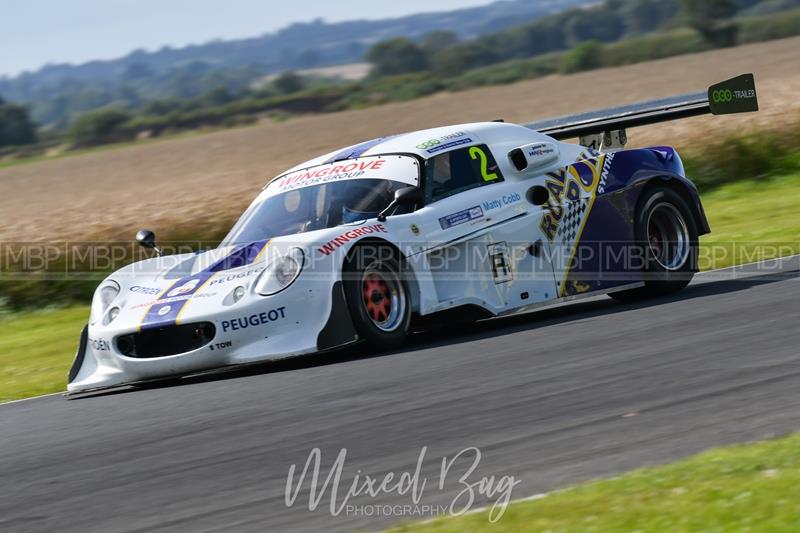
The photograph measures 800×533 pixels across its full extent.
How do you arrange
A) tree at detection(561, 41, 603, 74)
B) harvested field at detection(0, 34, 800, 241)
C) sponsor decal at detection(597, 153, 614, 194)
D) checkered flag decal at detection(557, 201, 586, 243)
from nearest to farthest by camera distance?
checkered flag decal at detection(557, 201, 586, 243)
sponsor decal at detection(597, 153, 614, 194)
harvested field at detection(0, 34, 800, 241)
tree at detection(561, 41, 603, 74)

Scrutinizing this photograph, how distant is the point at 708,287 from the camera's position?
35.1 feet

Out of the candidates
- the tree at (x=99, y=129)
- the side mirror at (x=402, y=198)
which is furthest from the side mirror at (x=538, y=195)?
the tree at (x=99, y=129)

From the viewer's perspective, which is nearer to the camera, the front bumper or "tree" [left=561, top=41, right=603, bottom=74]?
the front bumper

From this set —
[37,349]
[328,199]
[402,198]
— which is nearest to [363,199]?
[328,199]

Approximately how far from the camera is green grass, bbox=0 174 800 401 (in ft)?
35.1

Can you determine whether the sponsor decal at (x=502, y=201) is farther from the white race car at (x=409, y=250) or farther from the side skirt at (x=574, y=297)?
the side skirt at (x=574, y=297)

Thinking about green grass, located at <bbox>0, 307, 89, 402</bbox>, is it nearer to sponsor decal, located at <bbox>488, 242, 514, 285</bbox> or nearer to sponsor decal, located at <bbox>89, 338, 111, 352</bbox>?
sponsor decal, located at <bbox>89, 338, 111, 352</bbox>

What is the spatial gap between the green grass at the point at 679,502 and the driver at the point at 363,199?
448cm

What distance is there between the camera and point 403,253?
29.0 ft

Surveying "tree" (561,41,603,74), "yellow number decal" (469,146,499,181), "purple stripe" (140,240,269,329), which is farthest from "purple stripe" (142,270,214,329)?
"tree" (561,41,603,74)

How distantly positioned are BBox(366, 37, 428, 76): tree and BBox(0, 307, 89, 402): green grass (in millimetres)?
108336

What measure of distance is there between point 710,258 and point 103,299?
6.94m

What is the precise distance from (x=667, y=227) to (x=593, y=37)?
145 meters

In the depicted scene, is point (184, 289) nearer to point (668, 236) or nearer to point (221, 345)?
point (221, 345)
